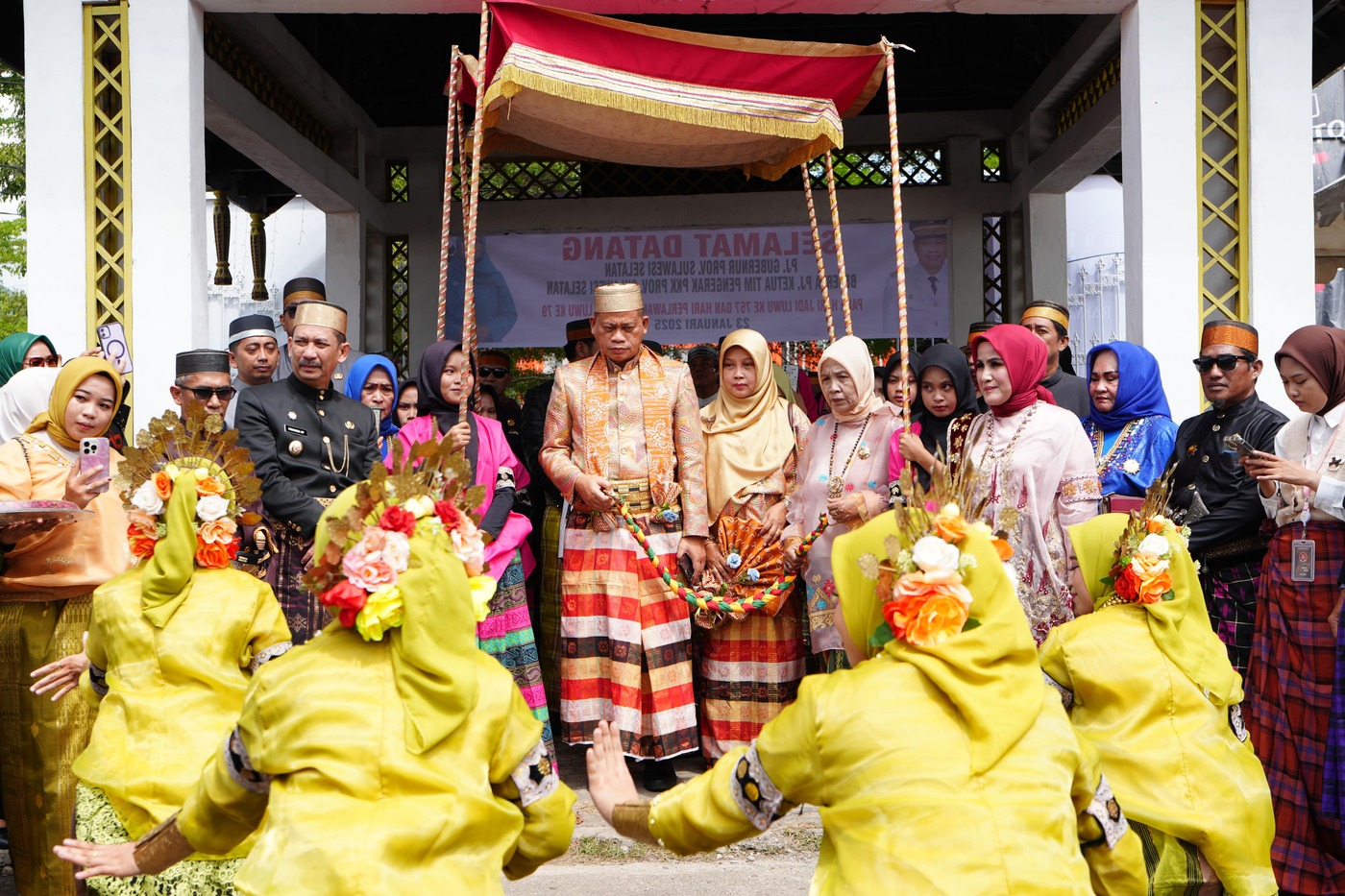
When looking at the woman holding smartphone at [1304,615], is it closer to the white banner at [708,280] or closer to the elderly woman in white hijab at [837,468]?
the elderly woman in white hijab at [837,468]

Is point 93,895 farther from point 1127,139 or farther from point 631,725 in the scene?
point 1127,139

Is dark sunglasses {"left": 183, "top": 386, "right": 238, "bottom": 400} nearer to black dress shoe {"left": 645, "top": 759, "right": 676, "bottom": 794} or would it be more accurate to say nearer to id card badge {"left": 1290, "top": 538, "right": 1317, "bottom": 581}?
black dress shoe {"left": 645, "top": 759, "right": 676, "bottom": 794}

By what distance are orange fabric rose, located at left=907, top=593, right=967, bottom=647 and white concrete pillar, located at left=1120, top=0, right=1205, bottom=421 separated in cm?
358

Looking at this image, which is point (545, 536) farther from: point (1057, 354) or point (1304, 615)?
point (1304, 615)

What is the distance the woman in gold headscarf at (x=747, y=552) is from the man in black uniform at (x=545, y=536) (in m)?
0.80

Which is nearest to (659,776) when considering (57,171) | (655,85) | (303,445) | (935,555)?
(303,445)

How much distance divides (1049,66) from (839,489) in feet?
15.0

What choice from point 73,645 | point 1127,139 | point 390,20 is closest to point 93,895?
point 73,645

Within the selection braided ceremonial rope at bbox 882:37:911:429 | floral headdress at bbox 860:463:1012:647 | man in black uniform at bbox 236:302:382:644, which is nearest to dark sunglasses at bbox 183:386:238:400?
man in black uniform at bbox 236:302:382:644

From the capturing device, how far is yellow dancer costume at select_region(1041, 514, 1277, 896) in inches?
101

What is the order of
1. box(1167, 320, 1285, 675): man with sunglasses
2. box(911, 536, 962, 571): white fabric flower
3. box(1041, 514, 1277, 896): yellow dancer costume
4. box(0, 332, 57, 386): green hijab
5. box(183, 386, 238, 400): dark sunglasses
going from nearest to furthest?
box(911, 536, 962, 571): white fabric flower
box(1041, 514, 1277, 896): yellow dancer costume
box(1167, 320, 1285, 675): man with sunglasses
box(183, 386, 238, 400): dark sunglasses
box(0, 332, 57, 386): green hijab

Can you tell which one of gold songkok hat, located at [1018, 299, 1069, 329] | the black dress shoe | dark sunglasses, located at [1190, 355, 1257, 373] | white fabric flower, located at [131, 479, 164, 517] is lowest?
the black dress shoe

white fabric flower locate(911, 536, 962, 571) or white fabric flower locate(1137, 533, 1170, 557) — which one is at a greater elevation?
white fabric flower locate(911, 536, 962, 571)

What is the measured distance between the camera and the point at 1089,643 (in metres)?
2.67
